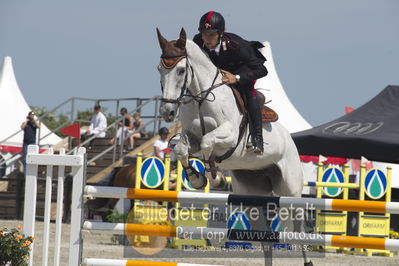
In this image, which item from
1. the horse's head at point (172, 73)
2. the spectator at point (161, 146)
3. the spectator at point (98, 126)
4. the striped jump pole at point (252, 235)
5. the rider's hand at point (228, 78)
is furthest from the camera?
the spectator at point (98, 126)

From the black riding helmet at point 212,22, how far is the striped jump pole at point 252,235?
5.49ft

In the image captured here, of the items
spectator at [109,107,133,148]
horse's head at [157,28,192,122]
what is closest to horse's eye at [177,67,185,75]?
horse's head at [157,28,192,122]

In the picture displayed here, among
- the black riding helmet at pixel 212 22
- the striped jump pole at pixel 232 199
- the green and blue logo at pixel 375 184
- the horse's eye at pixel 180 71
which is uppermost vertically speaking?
the black riding helmet at pixel 212 22

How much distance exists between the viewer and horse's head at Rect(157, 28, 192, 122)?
201 inches

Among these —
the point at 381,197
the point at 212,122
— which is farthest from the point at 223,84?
the point at 381,197

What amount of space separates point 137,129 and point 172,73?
10.2m

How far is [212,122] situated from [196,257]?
11.0ft

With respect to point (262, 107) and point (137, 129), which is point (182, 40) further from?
point (137, 129)

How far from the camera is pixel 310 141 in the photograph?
9203mm

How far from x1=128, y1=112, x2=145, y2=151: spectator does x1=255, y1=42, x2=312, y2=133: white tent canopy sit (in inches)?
115

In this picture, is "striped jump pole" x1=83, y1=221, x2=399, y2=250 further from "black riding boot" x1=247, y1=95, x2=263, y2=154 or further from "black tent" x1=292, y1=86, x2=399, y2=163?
"black tent" x1=292, y1=86, x2=399, y2=163

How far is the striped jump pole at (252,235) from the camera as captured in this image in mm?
4707

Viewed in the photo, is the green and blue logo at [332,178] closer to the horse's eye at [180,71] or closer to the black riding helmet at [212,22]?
the black riding helmet at [212,22]

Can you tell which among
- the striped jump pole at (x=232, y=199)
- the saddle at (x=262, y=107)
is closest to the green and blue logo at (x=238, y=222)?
the saddle at (x=262, y=107)
